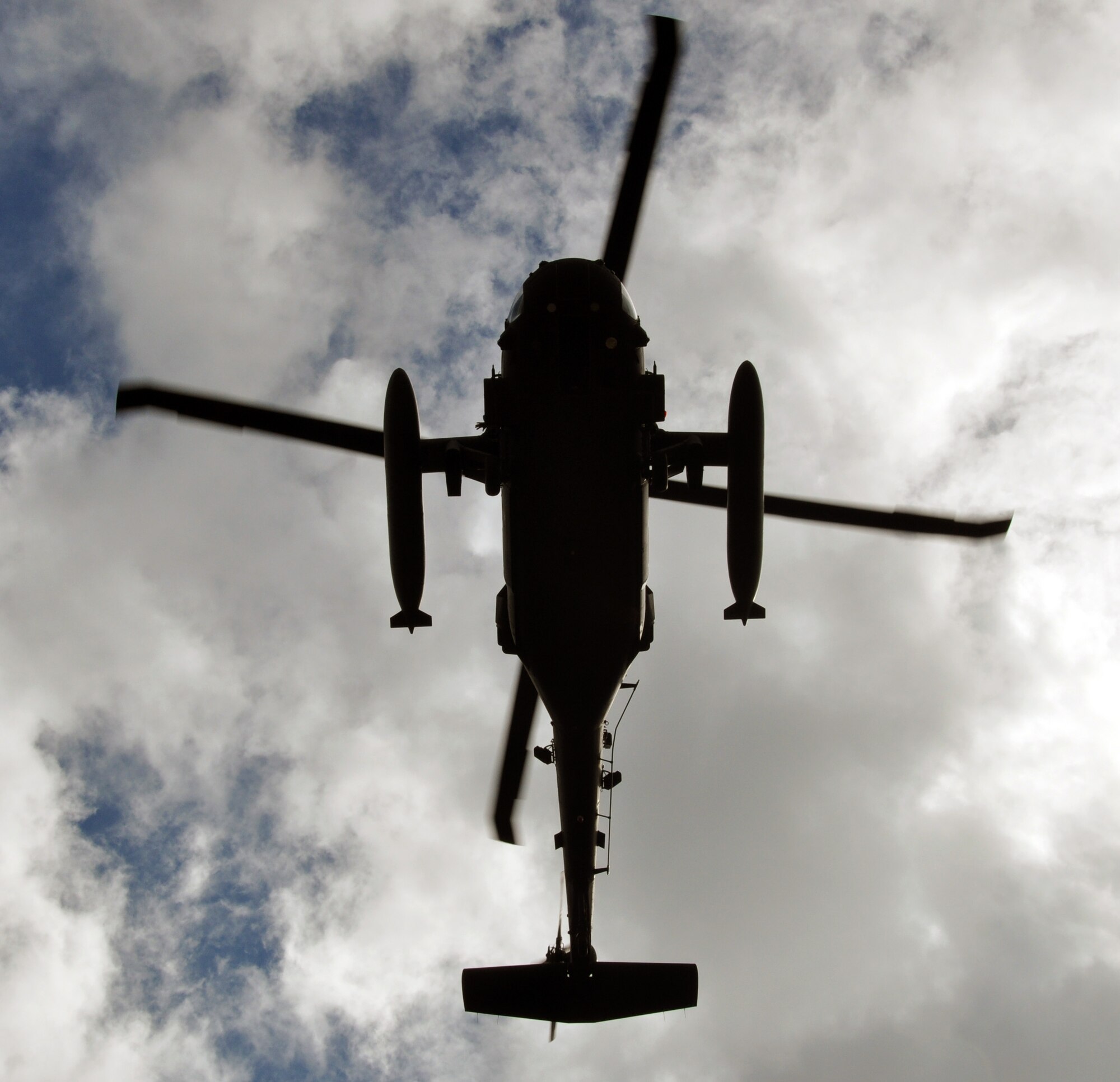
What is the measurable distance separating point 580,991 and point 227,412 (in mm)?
10277

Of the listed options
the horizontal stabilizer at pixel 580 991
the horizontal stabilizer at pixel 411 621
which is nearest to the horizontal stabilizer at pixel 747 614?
the horizontal stabilizer at pixel 411 621

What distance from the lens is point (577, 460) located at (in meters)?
10.0

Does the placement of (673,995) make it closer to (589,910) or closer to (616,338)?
(589,910)

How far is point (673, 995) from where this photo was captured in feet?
44.1

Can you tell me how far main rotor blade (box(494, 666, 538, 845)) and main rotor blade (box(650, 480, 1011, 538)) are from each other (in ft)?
13.0

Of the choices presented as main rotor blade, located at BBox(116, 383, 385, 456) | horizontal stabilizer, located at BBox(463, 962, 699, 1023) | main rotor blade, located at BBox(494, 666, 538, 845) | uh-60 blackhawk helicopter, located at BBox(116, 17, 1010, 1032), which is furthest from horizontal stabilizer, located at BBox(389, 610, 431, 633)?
horizontal stabilizer, located at BBox(463, 962, 699, 1023)

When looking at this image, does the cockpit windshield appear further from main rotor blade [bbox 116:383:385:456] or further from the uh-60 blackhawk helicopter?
main rotor blade [bbox 116:383:385:456]

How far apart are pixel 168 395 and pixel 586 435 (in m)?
5.20

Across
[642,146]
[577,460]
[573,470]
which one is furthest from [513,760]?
[642,146]

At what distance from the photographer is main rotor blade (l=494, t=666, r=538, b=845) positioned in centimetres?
1320

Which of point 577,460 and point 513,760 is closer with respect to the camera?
point 577,460

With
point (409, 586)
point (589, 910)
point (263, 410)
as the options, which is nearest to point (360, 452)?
point (263, 410)

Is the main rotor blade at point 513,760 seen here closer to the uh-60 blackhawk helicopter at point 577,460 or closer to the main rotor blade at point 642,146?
the uh-60 blackhawk helicopter at point 577,460

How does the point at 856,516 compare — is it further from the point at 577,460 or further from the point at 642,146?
the point at 642,146
